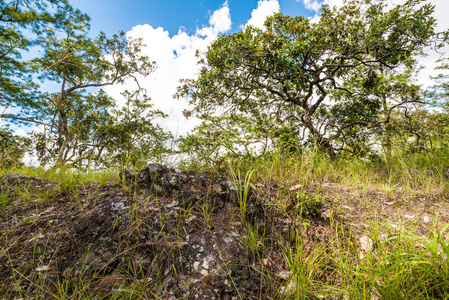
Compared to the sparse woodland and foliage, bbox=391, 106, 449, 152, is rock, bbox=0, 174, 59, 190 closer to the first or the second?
the sparse woodland

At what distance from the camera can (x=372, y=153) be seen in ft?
15.7

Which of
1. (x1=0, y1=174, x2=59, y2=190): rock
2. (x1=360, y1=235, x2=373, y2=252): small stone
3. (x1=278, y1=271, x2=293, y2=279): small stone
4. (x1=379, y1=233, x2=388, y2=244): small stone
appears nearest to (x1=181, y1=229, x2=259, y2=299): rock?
(x1=278, y1=271, x2=293, y2=279): small stone

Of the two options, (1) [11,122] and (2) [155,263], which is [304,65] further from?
(1) [11,122]

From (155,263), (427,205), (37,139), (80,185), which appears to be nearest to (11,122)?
(37,139)

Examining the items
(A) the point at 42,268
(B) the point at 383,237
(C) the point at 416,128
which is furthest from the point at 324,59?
(A) the point at 42,268

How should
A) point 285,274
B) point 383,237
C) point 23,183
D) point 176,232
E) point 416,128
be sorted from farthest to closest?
point 416,128 → point 23,183 → point 176,232 → point 383,237 → point 285,274

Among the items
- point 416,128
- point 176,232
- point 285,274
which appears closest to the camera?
point 285,274

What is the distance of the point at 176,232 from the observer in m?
1.57

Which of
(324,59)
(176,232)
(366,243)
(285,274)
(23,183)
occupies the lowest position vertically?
(285,274)

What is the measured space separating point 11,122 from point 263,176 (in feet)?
50.3

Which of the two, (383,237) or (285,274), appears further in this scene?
(383,237)

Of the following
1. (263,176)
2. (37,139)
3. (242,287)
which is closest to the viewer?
(242,287)

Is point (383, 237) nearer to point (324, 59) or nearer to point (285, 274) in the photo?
point (285, 274)

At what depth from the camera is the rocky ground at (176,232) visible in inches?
49.0
